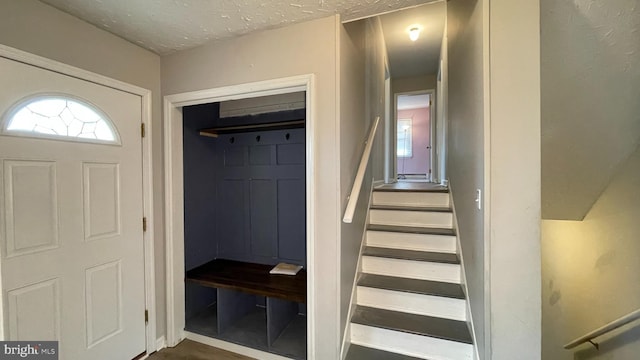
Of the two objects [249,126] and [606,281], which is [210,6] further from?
[606,281]

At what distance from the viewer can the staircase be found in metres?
1.81

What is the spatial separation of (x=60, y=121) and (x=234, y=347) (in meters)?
2.08

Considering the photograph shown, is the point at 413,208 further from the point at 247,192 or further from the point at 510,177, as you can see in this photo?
the point at 247,192

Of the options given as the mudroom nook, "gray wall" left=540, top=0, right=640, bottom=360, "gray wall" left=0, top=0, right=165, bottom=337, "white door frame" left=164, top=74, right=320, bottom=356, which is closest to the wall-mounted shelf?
the mudroom nook

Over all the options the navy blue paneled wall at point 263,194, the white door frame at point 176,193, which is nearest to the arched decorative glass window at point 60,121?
the white door frame at point 176,193

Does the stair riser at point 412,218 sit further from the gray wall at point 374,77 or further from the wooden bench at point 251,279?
the wooden bench at point 251,279

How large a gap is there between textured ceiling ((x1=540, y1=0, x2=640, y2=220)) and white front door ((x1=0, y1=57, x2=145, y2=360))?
9.32ft

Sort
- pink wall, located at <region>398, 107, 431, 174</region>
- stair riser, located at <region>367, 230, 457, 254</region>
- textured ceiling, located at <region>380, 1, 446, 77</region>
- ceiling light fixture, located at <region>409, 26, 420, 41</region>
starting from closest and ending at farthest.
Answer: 1. stair riser, located at <region>367, 230, 457, 254</region>
2. textured ceiling, located at <region>380, 1, 446, 77</region>
3. ceiling light fixture, located at <region>409, 26, 420, 41</region>
4. pink wall, located at <region>398, 107, 431, 174</region>

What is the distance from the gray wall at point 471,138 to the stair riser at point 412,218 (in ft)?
1.03

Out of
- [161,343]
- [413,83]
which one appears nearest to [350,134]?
[161,343]

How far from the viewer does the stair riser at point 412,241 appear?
7.75 ft

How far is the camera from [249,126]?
8.50 feet

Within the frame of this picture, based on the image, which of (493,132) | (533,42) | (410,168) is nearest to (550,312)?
(493,132)

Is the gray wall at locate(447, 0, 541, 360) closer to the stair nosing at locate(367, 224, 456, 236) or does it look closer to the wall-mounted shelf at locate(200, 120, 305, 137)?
the stair nosing at locate(367, 224, 456, 236)
